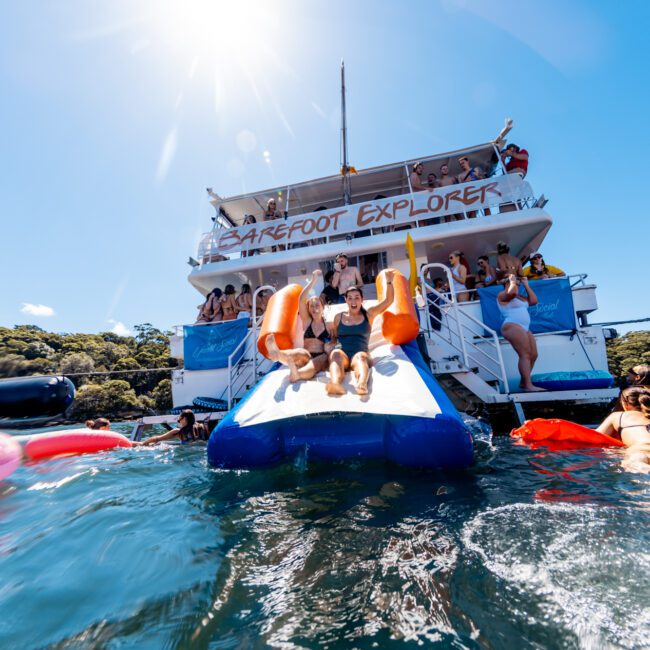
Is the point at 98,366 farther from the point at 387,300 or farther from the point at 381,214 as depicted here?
the point at 387,300

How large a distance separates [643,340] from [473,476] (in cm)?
3374

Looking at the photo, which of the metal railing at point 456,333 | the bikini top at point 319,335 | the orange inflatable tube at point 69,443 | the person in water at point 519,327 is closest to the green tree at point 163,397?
the orange inflatable tube at point 69,443

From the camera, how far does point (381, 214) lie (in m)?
7.47

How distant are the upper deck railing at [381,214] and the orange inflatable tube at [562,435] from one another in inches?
197

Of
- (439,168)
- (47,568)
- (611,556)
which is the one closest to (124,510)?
(47,568)

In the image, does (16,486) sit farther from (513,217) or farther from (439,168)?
(439,168)

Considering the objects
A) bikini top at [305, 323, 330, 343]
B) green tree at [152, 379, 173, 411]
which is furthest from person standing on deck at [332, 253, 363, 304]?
green tree at [152, 379, 173, 411]

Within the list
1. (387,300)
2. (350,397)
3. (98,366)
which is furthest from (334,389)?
(98,366)

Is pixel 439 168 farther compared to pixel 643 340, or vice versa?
pixel 643 340

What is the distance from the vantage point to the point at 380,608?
3.93ft

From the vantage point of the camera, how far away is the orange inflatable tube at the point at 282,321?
3848mm

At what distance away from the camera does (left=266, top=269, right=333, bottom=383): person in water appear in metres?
3.29

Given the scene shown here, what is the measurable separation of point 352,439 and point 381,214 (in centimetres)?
587

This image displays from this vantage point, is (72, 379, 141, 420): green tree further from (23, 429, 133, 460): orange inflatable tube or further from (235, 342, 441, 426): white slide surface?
(235, 342, 441, 426): white slide surface
